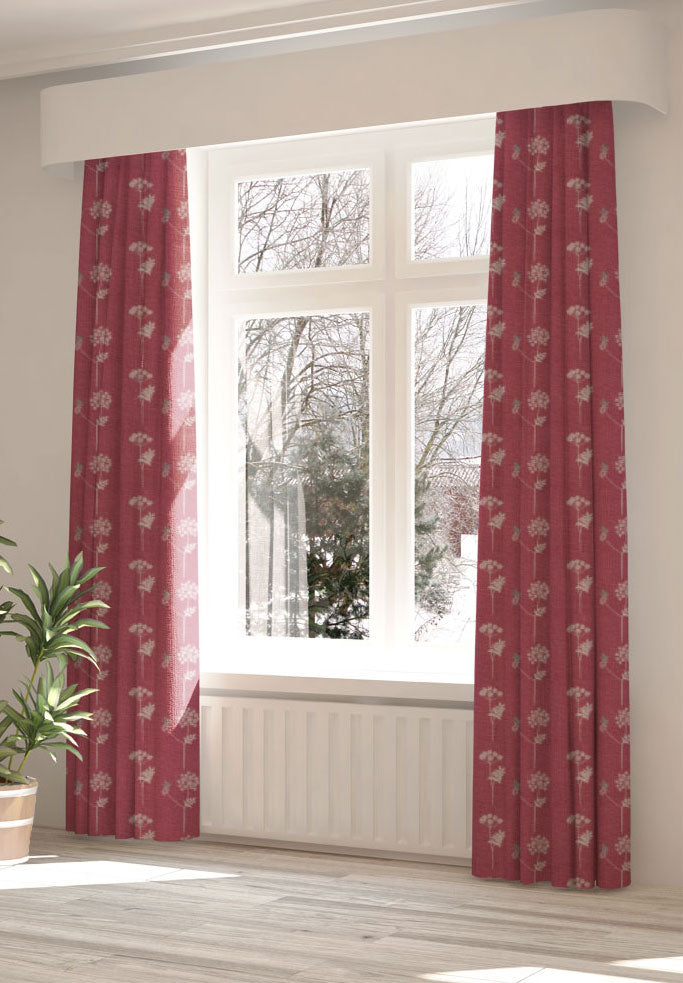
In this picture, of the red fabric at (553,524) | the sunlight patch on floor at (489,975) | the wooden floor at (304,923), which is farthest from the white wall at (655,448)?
the sunlight patch on floor at (489,975)

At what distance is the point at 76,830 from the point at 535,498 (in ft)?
6.65

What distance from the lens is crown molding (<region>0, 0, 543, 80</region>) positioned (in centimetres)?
395

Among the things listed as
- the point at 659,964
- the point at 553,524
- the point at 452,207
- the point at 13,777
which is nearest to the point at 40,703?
the point at 13,777

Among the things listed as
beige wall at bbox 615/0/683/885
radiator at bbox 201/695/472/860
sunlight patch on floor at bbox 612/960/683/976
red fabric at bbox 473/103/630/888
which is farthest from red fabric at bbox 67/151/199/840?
sunlight patch on floor at bbox 612/960/683/976

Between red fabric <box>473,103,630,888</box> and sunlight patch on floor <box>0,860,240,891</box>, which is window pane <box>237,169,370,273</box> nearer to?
red fabric <box>473,103,630,888</box>

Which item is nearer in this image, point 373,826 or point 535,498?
point 535,498

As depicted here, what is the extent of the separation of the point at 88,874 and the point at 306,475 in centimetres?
155

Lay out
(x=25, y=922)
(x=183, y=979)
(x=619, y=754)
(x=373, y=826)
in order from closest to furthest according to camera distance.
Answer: (x=183, y=979), (x=25, y=922), (x=619, y=754), (x=373, y=826)

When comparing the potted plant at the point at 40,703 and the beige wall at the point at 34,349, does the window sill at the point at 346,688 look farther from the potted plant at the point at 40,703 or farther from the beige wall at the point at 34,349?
the beige wall at the point at 34,349

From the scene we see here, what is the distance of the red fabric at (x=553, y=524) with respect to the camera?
145 inches

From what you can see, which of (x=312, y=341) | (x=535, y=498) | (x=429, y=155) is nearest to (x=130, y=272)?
(x=312, y=341)

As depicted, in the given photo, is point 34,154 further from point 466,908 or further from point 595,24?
point 466,908

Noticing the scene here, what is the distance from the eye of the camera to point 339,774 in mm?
4121

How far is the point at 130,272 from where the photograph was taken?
14.1ft
